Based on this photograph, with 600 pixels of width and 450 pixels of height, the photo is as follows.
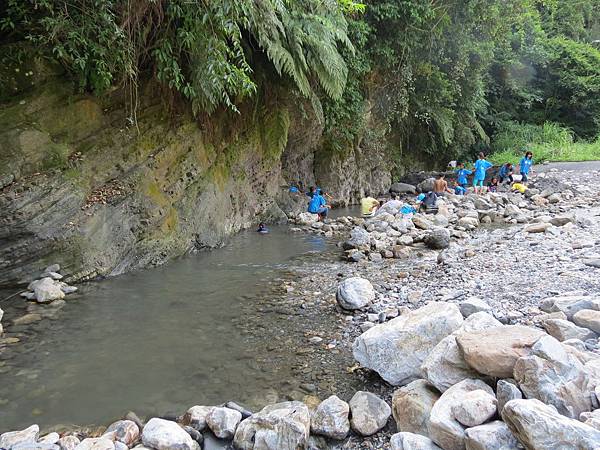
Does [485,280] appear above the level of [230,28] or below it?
below

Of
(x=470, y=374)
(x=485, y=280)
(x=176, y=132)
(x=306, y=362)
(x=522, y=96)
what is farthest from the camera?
(x=522, y=96)

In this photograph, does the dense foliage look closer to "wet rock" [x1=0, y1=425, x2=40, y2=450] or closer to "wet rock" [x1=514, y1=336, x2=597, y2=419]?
"wet rock" [x1=0, y1=425, x2=40, y2=450]

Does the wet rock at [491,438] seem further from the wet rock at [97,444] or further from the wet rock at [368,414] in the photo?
the wet rock at [97,444]

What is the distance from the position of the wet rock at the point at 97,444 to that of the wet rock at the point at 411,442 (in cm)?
167

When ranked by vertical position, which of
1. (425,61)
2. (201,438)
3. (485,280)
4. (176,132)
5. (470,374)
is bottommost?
(485,280)

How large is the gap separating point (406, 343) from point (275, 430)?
1147 mm

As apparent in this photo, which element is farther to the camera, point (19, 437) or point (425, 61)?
point (425, 61)

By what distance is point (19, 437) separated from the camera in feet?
9.26

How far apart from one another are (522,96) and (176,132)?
2544 centimetres

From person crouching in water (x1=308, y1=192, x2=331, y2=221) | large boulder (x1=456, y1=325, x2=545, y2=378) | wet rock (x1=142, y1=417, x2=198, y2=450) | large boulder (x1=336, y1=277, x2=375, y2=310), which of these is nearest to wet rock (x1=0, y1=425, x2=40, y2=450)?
wet rock (x1=142, y1=417, x2=198, y2=450)

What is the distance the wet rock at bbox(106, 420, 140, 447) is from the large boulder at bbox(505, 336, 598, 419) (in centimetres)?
238

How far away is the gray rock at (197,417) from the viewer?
3000 mm

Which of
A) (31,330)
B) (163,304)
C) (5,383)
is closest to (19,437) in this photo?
(5,383)

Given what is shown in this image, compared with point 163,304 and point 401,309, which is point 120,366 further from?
point 401,309
